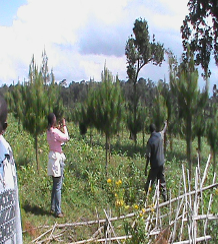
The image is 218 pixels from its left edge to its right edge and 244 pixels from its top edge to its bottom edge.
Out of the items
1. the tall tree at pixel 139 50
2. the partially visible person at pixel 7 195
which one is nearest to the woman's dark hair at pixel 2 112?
the partially visible person at pixel 7 195

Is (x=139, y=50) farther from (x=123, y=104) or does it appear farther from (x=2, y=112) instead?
(x=2, y=112)

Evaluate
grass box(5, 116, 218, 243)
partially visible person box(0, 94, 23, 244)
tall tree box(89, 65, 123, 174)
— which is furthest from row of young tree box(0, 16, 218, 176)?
partially visible person box(0, 94, 23, 244)

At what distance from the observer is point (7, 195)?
151 cm

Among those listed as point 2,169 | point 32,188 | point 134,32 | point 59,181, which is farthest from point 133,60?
point 2,169

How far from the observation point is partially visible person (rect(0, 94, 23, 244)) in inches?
58.2

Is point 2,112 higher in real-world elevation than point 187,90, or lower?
lower

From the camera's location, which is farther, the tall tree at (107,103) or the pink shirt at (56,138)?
the tall tree at (107,103)

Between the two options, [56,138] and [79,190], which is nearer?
[56,138]

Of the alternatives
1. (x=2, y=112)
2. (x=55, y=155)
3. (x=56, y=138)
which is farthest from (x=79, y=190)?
(x=2, y=112)

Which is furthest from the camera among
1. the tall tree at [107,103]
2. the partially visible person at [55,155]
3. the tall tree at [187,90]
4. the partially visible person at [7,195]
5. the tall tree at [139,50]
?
the tall tree at [139,50]

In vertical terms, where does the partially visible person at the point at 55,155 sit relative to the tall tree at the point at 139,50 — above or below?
below

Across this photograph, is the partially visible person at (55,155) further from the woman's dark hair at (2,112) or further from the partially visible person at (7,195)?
the woman's dark hair at (2,112)

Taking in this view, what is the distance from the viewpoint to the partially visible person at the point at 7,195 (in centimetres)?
148

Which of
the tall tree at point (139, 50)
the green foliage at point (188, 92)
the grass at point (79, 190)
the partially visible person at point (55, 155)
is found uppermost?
the tall tree at point (139, 50)
